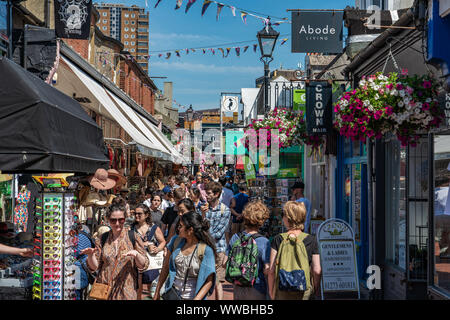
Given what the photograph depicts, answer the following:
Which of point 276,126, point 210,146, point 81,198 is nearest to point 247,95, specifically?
point 210,146

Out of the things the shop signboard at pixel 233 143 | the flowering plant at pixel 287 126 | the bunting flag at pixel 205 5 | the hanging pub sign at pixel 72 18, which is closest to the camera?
the hanging pub sign at pixel 72 18

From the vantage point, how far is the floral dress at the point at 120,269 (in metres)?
5.98

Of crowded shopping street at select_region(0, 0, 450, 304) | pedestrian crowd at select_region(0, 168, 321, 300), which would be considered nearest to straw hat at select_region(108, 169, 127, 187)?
crowded shopping street at select_region(0, 0, 450, 304)

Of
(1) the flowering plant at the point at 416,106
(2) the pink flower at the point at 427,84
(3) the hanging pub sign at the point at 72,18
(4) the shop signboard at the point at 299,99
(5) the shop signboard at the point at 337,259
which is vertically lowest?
(5) the shop signboard at the point at 337,259

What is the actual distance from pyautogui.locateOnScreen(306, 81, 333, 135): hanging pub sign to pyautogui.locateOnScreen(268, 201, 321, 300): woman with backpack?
6.55 metres

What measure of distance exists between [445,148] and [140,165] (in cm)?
1415

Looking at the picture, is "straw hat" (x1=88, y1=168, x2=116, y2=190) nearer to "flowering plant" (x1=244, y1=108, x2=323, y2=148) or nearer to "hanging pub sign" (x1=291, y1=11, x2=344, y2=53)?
"hanging pub sign" (x1=291, y1=11, x2=344, y2=53)

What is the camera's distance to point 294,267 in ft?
18.1

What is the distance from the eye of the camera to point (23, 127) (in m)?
4.58

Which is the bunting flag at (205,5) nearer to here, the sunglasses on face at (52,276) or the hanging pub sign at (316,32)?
the hanging pub sign at (316,32)

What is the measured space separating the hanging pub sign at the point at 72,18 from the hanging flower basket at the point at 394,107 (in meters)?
5.38

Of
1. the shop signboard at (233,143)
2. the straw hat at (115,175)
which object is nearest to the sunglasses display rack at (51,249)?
the straw hat at (115,175)

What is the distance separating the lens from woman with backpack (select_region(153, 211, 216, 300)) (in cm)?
529

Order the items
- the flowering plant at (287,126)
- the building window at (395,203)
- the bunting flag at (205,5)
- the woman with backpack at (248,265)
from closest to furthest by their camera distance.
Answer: the woman with backpack at (248,265), the building window at (395,203), the bunting flag at (205,5), the flowering plant at (287,126)
